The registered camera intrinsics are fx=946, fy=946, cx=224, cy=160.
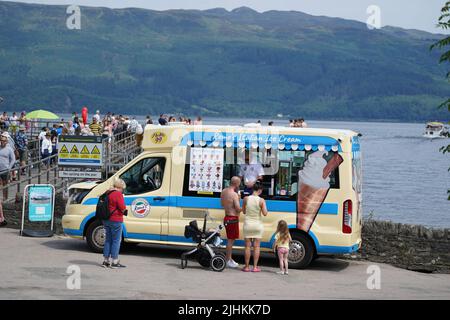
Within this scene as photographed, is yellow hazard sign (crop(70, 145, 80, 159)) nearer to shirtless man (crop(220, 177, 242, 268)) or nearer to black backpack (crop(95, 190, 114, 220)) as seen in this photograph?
black backpack (crop(95, 190, 114, 220))

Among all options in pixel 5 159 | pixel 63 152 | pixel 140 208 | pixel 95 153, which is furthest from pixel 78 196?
pixel 5 159

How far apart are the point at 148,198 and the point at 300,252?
3.02m

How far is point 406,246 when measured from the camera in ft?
72.5

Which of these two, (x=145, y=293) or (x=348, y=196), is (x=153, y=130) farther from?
(x=145, y=293)

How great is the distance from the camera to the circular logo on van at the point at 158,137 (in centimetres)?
1783

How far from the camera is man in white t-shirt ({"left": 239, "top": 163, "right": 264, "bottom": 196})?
1730 cm

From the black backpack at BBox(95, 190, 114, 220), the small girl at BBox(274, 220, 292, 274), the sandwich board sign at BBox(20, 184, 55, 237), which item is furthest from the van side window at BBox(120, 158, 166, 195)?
the sandwich board sign at BBox(20, 184, 55, 237)

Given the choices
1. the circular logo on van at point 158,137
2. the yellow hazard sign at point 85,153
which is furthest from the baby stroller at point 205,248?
the yellow hazard sign at point 85,153

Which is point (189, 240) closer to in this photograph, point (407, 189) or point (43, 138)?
point (43, 138)

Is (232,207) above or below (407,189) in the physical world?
above

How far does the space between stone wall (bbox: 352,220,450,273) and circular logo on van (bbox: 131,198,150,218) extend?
485 cm

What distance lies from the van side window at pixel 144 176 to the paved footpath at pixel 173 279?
1295mm

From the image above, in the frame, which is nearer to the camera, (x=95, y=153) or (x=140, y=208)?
(x=140, y=208)

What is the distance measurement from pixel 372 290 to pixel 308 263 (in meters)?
2.34
